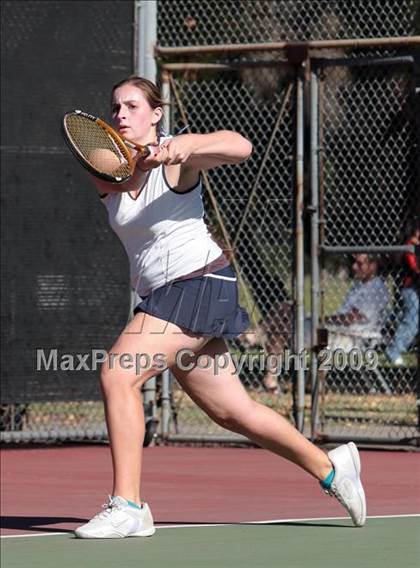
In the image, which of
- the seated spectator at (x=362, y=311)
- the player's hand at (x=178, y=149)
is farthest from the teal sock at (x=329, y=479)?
the seated spectator at (x=362, y=311)

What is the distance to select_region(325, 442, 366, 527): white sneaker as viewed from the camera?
256 inches

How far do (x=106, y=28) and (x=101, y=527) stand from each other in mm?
5948

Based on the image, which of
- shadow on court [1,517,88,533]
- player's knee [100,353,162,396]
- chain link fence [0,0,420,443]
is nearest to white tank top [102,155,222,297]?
player's knee [100,353,162,396]

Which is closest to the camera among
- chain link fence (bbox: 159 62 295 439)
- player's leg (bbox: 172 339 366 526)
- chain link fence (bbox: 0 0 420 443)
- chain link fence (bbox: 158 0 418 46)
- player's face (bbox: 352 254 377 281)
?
player's leg (bbox: 172 339 366 526)

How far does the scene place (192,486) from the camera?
29.2ft

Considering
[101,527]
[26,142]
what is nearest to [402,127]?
[26,142]

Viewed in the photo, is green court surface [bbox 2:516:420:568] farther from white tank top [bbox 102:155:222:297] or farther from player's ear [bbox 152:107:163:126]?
player's ear [bbox 152:107:163:126]

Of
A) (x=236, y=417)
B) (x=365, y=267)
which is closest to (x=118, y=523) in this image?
(x=236, y=417)

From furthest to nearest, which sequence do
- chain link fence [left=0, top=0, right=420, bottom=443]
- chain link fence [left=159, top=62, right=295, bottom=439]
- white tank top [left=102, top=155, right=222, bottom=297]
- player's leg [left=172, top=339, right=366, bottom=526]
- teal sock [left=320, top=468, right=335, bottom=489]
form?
chain link fence [left=159, top=62, right=295, bottom=439], chain link fence [left=0, top=0, right=420, bottom=443], teal sock [left=320, top=468, right=335, bottom=489], player's leg [left=172, top=339, right=366, bottom=526], white tank top [left=102, top=155, right=222, bottom=297]

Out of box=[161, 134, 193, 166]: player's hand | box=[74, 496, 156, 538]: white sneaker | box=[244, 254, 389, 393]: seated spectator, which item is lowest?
box=[74, 496, 156, 538]: white sneaker

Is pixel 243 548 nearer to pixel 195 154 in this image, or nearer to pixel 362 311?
pixel 195 154

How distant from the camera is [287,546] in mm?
5945

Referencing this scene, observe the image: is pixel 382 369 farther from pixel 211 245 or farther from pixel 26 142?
pixel 211 245

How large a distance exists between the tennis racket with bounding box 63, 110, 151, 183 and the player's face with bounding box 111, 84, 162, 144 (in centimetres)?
18
